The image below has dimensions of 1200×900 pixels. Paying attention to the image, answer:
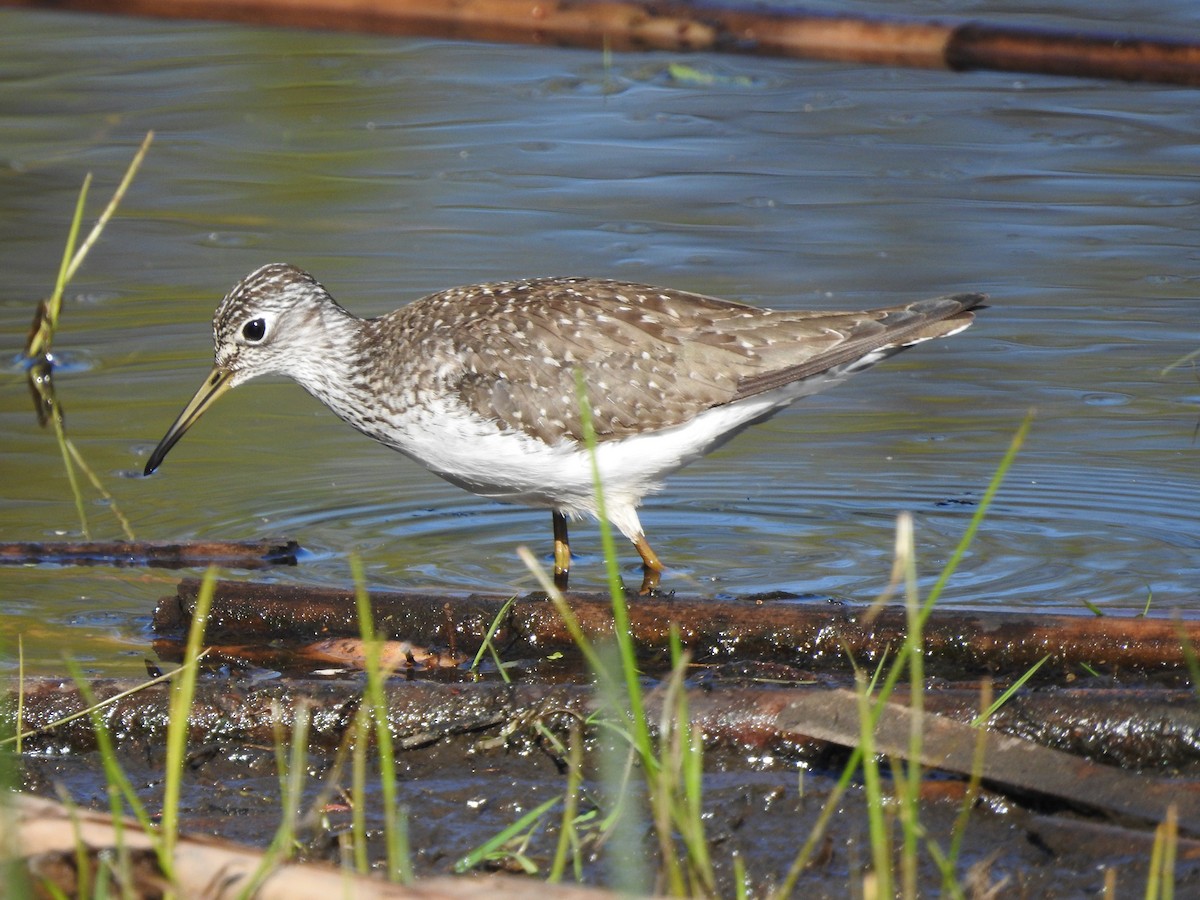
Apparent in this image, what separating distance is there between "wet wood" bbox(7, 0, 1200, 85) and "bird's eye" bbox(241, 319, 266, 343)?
212 inches

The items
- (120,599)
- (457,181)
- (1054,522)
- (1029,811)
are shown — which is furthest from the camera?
(457,181)

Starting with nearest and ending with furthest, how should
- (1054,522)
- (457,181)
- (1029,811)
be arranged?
1. (1029,811)
2. (1054,522)
3. (457,181)

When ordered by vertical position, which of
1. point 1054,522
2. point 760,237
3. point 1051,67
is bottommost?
point 1054,522

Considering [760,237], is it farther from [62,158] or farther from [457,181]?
[62,158]

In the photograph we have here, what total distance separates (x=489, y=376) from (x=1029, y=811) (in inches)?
114

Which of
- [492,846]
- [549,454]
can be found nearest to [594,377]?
[549,454]

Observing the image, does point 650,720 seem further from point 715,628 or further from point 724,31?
point 724,31

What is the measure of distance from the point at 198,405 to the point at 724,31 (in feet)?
20.5

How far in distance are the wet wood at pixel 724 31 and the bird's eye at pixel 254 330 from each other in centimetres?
539

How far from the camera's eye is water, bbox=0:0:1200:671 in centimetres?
658

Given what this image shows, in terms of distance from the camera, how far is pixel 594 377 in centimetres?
630

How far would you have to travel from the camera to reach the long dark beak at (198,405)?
6.83 meters

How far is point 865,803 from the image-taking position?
13.2 ft

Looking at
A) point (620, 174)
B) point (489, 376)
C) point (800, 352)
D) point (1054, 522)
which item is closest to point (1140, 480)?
point (1054, 522)
